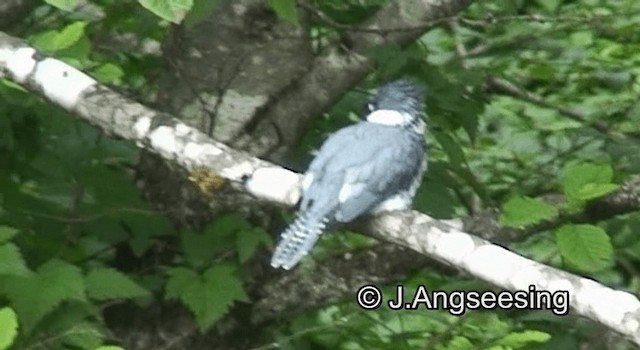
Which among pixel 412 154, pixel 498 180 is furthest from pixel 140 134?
pixel 498 180

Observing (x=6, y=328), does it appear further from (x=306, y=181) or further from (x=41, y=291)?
(x=306, y=181)

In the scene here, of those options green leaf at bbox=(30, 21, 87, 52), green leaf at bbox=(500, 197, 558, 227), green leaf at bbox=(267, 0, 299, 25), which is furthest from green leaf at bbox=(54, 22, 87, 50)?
green leaf at bbox=(500, 197, 558, 227)

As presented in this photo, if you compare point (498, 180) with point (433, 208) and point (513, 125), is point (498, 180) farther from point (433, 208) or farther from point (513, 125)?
point (433, 208)

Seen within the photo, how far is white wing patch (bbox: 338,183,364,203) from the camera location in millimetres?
Result: 1976

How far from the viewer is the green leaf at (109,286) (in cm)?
193

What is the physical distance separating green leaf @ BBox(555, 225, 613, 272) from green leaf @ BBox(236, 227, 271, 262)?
646mm

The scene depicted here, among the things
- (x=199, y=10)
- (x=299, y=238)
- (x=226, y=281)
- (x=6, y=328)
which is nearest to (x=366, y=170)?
(x=299, y=238)

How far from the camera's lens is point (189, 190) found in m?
2.49

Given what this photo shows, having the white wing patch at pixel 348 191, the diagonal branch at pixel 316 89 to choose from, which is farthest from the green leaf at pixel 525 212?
the diagonal branch at pixel 316 89

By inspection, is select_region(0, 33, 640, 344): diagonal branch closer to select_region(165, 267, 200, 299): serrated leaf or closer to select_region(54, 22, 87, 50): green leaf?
select_region(54, 22, 87, 50): green leaf

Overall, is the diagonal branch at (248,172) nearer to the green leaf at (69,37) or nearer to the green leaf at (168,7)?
the green leaf at (69,37)

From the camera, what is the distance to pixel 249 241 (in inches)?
85.1

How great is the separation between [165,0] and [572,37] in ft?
7.48

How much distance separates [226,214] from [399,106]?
0.42m
